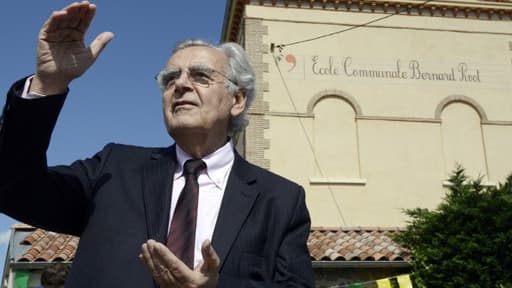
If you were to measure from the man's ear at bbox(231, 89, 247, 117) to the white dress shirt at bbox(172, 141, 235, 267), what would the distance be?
185 mm

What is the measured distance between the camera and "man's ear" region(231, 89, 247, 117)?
2.63 meters

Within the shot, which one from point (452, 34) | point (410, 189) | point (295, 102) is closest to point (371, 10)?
point (452, 34)

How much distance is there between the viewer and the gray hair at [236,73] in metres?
2.58

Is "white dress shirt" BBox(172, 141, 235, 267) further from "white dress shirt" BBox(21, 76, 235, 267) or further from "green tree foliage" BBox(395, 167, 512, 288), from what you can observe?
"green tree foliage" BBox(395, 167, 512, 288)

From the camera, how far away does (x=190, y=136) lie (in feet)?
7.67

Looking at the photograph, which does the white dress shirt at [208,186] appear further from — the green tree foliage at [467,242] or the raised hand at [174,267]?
the green tree foliage at [467,242]

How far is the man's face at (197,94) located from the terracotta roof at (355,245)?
8.66 meters

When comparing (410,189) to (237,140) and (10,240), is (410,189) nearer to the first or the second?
(237,140)

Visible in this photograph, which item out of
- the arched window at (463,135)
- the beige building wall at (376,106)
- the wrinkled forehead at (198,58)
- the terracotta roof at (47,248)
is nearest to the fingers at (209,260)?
the wrinkled forehead at (198,58)

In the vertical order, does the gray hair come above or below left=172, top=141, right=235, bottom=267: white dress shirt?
above

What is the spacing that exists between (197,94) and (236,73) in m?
0.29

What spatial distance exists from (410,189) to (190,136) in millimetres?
12755

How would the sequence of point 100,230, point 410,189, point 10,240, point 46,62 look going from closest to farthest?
1. point 46,62
2. point 100,230
3. point 10,240
4. point 410,189

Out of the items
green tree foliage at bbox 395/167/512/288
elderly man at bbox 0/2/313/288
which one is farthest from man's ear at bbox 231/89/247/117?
green tree foliage at bbox 395/167/512/288
